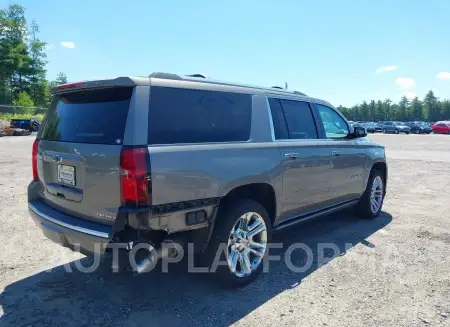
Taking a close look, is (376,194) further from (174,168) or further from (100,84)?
(100,84)

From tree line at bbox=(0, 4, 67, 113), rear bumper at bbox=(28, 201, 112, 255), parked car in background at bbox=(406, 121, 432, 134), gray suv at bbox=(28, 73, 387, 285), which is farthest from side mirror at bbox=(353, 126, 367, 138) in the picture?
tree line at bbox=(0, 4, 67, 113)

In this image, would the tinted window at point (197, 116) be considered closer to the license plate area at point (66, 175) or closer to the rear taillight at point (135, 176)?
the rear taillight at point (135, 176)

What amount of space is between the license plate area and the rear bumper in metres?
0.32

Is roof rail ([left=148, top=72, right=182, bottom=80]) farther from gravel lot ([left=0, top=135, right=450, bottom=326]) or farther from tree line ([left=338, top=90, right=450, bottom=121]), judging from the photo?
tree line ([left=338, top=90, right=450, bottom=121])

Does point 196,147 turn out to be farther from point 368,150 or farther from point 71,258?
point 368,150

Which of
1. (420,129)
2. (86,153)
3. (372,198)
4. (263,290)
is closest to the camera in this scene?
(86,153)

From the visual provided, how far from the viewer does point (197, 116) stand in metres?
3.22

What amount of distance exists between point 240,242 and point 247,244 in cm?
11

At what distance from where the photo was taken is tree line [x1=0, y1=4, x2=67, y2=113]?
6138 centimetres

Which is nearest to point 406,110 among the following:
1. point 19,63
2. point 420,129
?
point 420,129

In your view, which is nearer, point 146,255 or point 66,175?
point 146,255

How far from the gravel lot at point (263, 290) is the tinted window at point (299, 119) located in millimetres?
1476

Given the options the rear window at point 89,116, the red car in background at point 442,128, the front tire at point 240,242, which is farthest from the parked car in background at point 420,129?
the rear window at point 89,116

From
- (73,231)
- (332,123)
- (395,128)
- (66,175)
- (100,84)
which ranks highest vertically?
(395,128)
